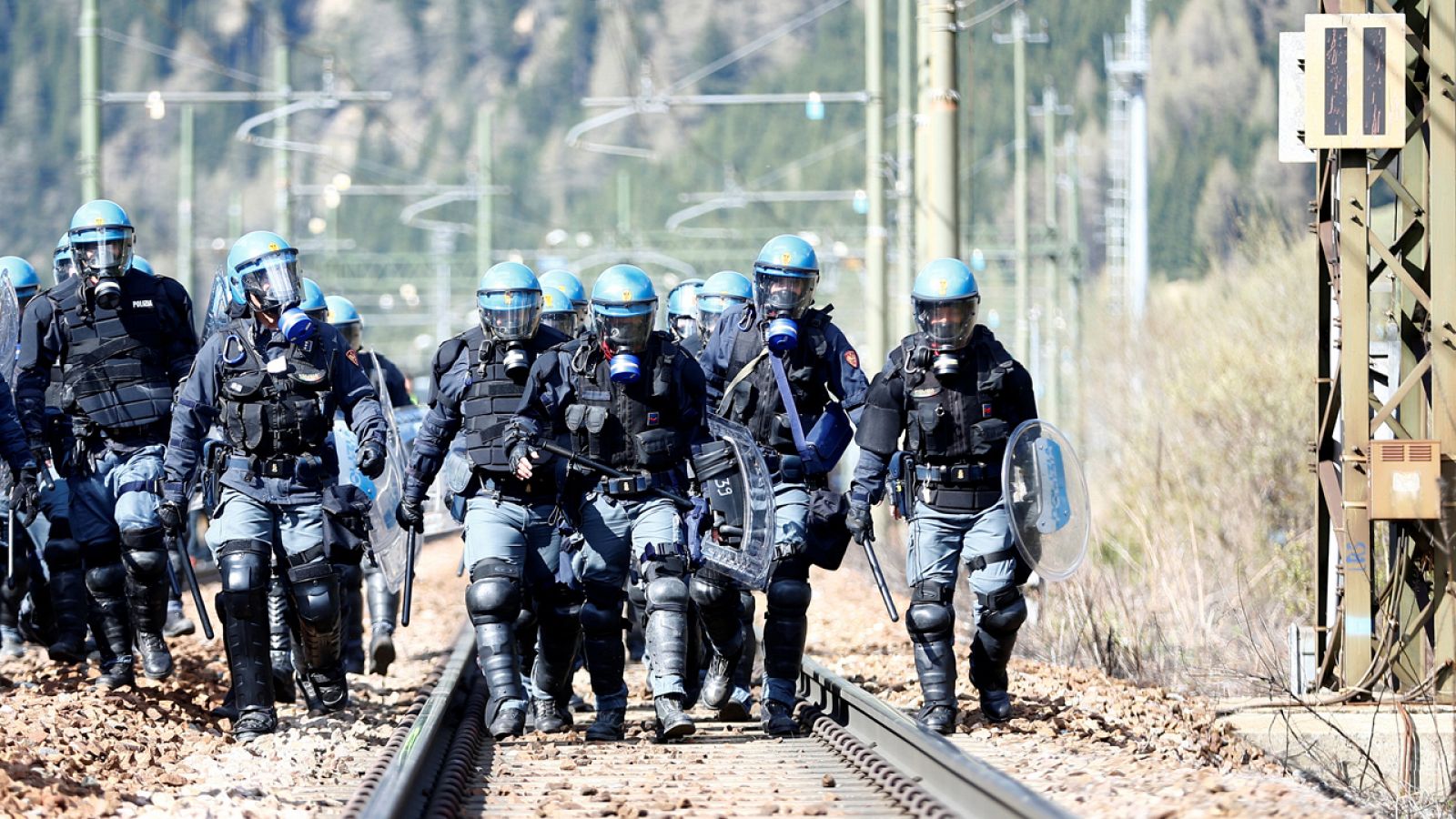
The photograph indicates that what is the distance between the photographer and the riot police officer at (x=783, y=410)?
1136 cm

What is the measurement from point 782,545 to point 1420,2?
443cm

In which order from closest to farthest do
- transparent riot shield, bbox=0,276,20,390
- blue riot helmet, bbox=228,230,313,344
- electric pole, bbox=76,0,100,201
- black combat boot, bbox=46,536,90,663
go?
1. blue riot helmet, bbox=228,230,313,344
2. transparent riot shield, bbox=0,276,20,390
3. black combat boot, bbox=46,536,90,663
4. electric pole, bbox=76,0,100,201

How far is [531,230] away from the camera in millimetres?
140500

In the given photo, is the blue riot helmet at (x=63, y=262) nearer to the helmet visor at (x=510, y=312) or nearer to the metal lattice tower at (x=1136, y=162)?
the helmet visor at (x=510, y=312)

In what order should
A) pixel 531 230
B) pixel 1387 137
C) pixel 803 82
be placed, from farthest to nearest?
pixel 803 82, pixel 531 230, pixel 1387 137

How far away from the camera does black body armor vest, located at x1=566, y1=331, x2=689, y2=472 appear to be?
10.8 metres

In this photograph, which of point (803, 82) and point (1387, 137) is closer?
point (1387, 137)

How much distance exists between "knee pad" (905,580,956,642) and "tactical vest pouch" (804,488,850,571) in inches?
21.4

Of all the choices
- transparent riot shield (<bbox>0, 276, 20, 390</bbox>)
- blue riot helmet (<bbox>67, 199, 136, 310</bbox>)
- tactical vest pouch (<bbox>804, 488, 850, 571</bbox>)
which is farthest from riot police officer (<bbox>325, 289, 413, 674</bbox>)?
tactical vest pouch (<bbox>804, 488, 850, 571</bbox>)

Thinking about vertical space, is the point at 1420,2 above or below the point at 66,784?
above

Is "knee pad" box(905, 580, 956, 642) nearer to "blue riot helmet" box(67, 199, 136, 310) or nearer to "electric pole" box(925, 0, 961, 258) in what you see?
"blue riot helmet" box(67, 199, 136, 310)

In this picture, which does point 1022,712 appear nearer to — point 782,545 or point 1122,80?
point 782,545

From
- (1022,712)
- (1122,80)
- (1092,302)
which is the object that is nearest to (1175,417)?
(1092,302)

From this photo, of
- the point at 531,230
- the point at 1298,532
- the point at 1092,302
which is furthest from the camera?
the point at 531,230
